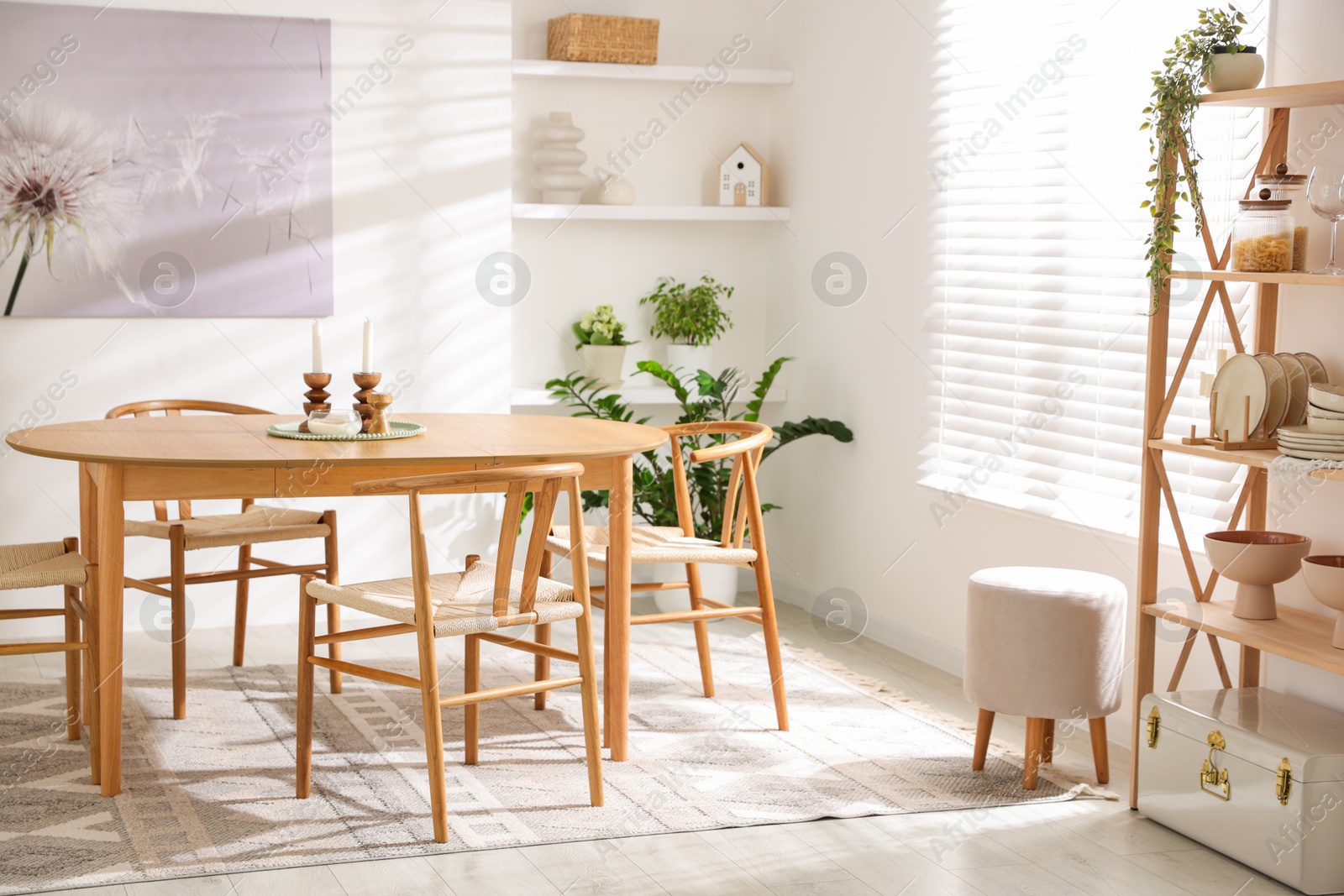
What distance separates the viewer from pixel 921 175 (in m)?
4.40

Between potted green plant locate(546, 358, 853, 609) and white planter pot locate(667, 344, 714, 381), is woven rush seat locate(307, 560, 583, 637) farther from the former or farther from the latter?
white planter pot locate(667, 344, 714, 381)

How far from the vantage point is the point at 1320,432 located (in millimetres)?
2660

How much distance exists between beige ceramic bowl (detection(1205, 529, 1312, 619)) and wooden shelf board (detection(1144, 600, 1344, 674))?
0.03 metres

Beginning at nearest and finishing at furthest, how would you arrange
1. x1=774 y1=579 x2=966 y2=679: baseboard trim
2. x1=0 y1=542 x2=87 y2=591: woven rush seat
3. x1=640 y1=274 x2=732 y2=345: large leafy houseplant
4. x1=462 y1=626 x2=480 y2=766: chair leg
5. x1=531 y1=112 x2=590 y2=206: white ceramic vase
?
x1=0 y1=542 x2=87 y2=591: woven rush seat → x1=462 y1=626 x2=480 y2=766: chair leg → x1=774 y1=579 x2=966 y2=679: baseboard trim → x1=531 y1=112 x2=590 y2=206: white ceramic vase → x1=640 y1=274 x2=732 y2=345: large leafy houseplant

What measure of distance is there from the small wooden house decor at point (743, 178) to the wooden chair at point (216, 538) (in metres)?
2.10

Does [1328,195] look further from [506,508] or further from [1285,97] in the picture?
[506,508]

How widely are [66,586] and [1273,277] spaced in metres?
2.77

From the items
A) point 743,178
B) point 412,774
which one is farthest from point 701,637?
point 743,178

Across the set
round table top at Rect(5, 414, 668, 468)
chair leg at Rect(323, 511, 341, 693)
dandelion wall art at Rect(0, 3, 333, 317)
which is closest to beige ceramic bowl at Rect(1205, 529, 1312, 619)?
round table top at Rect(5, 414, 668, 468)

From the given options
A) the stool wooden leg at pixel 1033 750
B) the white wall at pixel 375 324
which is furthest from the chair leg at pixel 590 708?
the white wall at pixel 375 324

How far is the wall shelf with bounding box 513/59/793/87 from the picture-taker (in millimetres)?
4883

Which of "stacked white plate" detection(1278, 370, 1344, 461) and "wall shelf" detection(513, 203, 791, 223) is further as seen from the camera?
"wall shelf" detection(513, 203, 791, 223)

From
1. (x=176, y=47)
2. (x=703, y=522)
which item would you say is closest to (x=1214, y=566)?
(x=703, y=522)

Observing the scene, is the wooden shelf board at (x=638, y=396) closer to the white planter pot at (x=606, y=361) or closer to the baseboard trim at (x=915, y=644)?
the white planter pot at (x=606, y=361)
